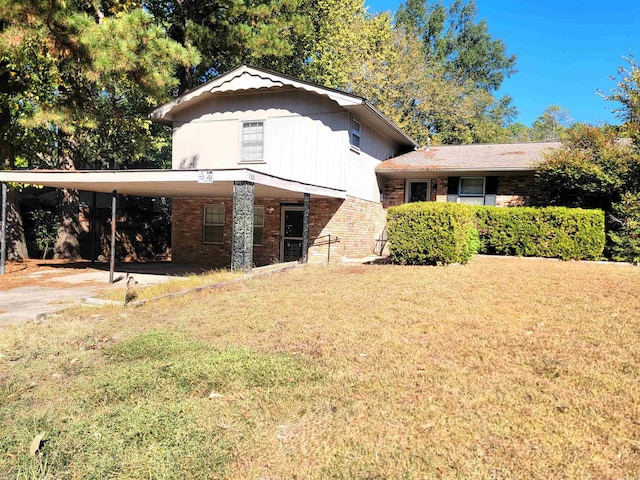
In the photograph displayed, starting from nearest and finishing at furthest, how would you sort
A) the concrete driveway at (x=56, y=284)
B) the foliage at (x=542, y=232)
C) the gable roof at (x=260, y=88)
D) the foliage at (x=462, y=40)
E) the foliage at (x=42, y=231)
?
the concrete driveway at (x=56, y=284) → the foliage at (x=542, y=232) → the gable roof at (x=260, y=88) → the foliage at (x=42, y=231) → the foliage at (x=462, y=40)

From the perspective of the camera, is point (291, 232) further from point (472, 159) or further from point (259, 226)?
point (472, 159)

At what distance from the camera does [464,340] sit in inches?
196

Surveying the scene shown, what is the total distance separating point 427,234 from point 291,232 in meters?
5.46

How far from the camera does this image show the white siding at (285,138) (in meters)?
13.7

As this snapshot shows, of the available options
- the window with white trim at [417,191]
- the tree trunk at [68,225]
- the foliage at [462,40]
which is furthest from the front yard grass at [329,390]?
the foliage at [462,40]

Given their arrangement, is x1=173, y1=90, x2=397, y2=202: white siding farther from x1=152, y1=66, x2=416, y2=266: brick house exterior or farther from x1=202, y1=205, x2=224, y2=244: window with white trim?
x1=202, y1=205, x2=224, y2=244: window with white trim

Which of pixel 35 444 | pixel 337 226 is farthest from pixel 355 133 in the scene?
pixel 35 444

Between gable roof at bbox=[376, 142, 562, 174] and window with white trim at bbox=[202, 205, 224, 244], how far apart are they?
6262mm

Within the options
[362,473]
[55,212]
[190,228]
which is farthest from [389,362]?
[55,212]

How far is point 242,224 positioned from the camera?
920 centimetres

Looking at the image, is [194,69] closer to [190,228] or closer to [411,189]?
[190,228]

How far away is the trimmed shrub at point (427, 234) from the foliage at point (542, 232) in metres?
2.99

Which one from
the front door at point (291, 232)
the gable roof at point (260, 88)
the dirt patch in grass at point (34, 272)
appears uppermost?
the gable roof at point (260, 88)

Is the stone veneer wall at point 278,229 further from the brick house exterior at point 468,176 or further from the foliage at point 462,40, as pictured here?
the foliage at point 462,40
